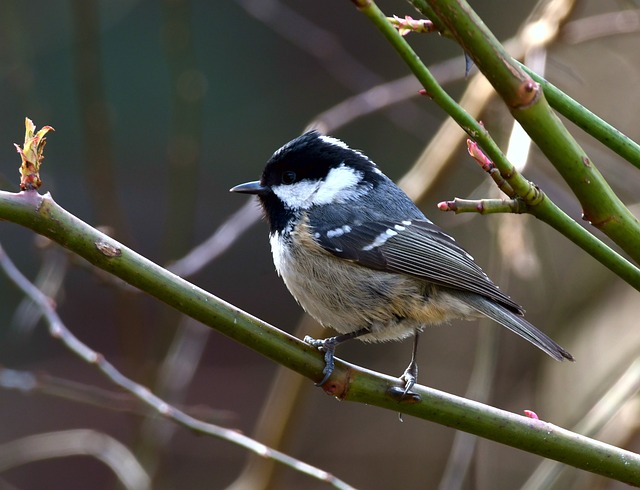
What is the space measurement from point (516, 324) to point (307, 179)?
0.86 m

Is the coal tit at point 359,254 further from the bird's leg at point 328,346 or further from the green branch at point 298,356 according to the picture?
the green branch at point 298,356

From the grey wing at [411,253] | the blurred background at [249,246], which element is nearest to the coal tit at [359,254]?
the grey wing at [411,253]

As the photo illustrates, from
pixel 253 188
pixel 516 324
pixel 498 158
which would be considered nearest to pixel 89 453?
pixel 253 188

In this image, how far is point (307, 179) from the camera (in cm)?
261

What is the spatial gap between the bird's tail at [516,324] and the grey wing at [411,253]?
3 cm

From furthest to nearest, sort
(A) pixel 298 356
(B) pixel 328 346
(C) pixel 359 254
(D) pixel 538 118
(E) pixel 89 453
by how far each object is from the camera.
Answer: (E) pixel 89 453
(C) pixel 359 254
(B) pixel 328 346
(A) pixel 298 356
(D) pixel 538 118

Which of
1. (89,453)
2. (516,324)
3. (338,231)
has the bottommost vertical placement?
(89,453)

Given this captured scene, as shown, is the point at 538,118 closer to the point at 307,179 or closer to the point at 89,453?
the point at 307,179

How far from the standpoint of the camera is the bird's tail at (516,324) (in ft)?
6.45

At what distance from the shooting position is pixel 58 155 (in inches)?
252

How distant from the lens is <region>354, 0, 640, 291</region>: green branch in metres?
1.26

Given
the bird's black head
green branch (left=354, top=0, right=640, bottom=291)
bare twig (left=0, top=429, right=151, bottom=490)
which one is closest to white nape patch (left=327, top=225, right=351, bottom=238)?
the bird's black head

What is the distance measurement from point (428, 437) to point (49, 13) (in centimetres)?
410

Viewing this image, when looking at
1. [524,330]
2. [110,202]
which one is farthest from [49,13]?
[524,330]
